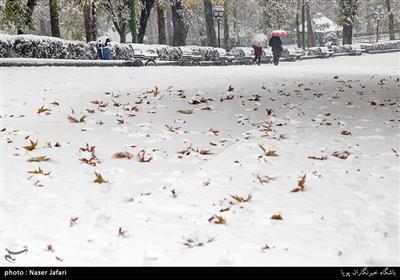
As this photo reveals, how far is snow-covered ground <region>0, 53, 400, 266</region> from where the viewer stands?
326 cm

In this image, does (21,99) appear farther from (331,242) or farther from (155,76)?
(331,242)

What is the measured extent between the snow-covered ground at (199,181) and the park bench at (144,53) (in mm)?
11984

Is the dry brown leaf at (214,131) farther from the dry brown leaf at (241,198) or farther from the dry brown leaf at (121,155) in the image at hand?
the dry brown leaf at (241,198)

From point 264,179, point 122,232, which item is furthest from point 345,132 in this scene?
point 122,232

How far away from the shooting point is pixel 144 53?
21.3m

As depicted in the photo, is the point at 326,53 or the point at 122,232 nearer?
the point at 122,232

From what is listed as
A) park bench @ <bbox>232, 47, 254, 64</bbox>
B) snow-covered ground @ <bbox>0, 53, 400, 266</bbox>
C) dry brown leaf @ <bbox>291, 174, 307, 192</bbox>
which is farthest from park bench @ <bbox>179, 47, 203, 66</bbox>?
dry brown leaf @ <bbox>291, 174, 307, 192</bbox>

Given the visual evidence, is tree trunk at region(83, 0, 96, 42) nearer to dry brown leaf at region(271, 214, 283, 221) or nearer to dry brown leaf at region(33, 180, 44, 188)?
dry brown leaf at region(33, 180, 44, 188)

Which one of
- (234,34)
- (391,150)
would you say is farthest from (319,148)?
(234,34)

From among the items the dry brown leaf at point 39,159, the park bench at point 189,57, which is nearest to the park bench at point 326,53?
the park bench at point 189,57

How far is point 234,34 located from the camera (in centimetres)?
6519

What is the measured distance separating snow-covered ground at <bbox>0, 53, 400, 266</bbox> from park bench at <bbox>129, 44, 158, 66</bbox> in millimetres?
11984

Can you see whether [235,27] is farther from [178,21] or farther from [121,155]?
[121,155]

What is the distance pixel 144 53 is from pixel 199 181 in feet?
57.5
